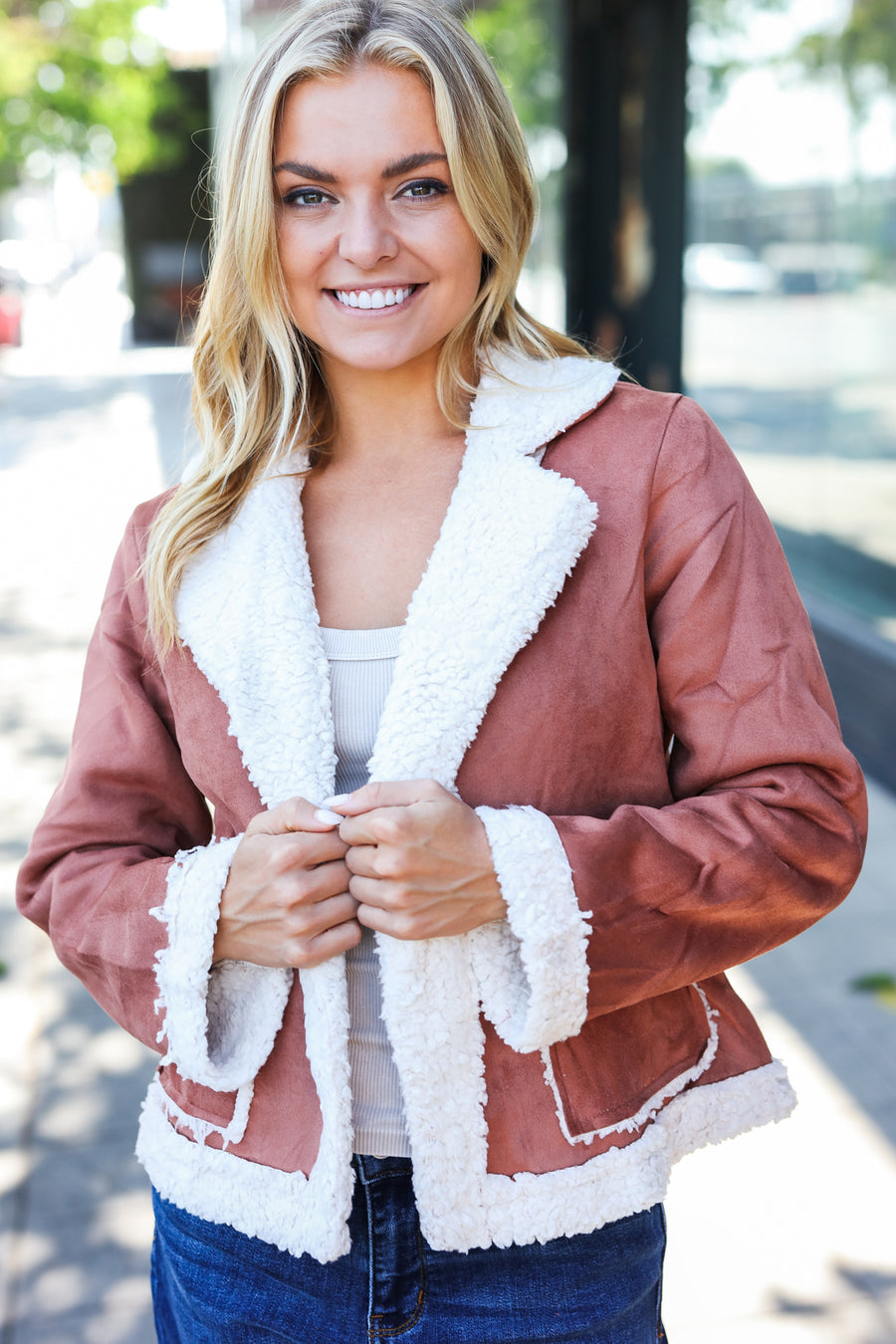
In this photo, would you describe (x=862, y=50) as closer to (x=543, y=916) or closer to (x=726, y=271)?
(x=726, y=271)

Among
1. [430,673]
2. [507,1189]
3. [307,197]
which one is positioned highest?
[307,197]


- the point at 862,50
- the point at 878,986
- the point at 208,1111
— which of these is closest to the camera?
the point at 208,1111

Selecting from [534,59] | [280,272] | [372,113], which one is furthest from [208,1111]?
[534,59]

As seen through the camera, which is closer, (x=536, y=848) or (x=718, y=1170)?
(x=536, y=848)

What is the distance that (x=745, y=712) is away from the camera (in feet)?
5.01

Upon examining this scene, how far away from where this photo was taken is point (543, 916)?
57.9 inches

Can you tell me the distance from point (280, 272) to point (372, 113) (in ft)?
0.83

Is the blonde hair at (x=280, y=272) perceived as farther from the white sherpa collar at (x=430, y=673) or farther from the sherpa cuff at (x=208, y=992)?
the sherpa cuff at (x=208, y=992)

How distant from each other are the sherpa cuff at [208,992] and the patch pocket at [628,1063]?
344 mm

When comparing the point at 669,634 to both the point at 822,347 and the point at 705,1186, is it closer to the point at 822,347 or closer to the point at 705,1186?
the point at 705,1186

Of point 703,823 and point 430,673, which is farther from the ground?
point 430,673

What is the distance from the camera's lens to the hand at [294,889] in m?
1.50

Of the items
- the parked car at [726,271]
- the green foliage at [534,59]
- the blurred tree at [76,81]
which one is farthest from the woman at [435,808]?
the blurred tree at [76,81]

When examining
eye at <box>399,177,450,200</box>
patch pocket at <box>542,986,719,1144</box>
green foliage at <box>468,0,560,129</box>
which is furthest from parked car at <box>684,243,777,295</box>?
patch pocket at <box>542,986,719,1144</box>
